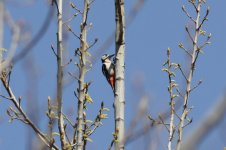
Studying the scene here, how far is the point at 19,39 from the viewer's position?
2.98 m

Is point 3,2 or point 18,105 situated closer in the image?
point 3,2

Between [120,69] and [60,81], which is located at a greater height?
[120,69]

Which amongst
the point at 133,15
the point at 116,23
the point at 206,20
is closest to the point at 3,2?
the point at 116,23

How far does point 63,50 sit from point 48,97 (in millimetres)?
364

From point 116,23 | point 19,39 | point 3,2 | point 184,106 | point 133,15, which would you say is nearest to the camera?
point 133,15

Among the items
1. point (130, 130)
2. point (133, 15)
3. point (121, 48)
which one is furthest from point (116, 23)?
point (130, 130)

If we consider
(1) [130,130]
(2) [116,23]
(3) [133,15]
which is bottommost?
(1) [130,130]

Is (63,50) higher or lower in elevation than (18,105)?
higher

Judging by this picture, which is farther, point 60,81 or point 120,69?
point 120,69

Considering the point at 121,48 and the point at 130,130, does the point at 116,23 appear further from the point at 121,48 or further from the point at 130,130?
the point at 130,130

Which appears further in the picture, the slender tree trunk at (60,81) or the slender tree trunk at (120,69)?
the slender tree trunk at (120,69)

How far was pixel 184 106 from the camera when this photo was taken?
11.4ft

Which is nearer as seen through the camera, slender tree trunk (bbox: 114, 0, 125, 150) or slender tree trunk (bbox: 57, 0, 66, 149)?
slender tree trunk (bbox: 57, 0, 66, 149)

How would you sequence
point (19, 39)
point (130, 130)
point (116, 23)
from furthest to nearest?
point (116, 23) < point (19, 39) < point (130, 130)
